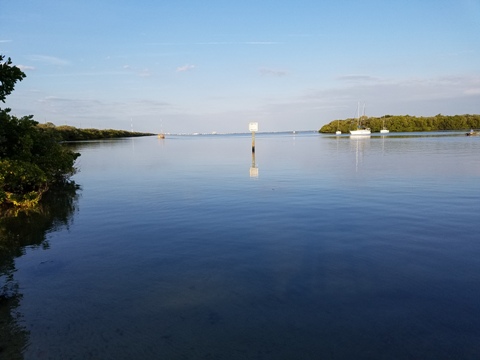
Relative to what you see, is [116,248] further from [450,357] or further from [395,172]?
[395,172]

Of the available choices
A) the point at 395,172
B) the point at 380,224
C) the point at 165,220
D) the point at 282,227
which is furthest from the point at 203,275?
the point at 395,172

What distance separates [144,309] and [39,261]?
17.0ft

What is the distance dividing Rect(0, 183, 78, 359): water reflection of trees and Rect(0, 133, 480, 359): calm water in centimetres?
7

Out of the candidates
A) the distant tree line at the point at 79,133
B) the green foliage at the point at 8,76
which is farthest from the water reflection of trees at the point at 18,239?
the distant tree line at the point at 79,133

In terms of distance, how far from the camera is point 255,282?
338 inches

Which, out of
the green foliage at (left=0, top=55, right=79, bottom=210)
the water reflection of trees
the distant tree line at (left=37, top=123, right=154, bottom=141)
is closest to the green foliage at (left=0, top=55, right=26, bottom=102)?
the green foliage at (left=0, top=55, right=79, bottom=210)

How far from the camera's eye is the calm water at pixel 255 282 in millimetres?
6074

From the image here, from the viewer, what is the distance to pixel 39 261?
10.6m

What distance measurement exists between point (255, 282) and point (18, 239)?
9916 mm

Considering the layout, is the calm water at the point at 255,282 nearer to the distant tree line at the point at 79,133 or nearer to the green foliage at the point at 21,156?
the green foliage at the point at 21,156

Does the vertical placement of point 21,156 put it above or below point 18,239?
above

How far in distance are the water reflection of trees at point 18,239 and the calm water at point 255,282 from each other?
0.23 ft

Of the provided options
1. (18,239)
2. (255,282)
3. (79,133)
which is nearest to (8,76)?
(18,239)

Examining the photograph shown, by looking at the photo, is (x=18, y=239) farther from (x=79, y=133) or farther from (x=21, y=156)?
(x=79, y=133)
